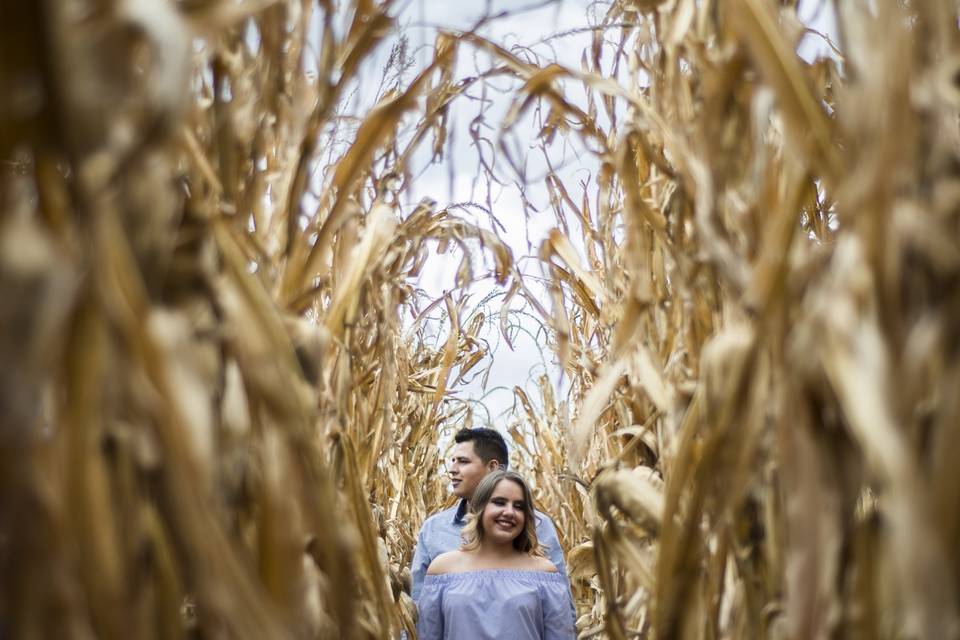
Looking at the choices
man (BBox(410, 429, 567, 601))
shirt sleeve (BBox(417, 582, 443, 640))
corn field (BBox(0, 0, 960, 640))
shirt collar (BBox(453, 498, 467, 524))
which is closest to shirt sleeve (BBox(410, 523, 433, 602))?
man (BBox(410, 429, 567, 601))

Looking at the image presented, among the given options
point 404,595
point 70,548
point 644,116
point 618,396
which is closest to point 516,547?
point 404,595

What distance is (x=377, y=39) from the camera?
2.55 feet

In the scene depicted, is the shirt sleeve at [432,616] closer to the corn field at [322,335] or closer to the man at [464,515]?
the man at [464,515]

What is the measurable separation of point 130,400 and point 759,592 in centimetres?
44

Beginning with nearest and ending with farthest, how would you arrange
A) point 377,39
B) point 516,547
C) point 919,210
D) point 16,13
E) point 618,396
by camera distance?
point 16,13 < point 919,210 < point 377,39 < point 618,396 < point 516,547

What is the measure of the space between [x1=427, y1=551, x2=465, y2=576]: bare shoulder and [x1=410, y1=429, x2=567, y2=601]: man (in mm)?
179

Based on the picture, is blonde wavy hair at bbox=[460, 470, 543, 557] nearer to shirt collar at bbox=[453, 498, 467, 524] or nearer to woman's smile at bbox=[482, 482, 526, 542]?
woman's smile at bbox=[482, 482, 526, 542]

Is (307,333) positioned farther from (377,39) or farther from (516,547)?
(516,547)

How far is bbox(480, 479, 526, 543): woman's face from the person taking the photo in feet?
7.78

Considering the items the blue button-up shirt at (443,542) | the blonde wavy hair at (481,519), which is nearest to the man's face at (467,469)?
the blue button-up shirt at (443,542)

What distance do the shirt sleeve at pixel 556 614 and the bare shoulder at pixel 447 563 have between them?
0.67 feet

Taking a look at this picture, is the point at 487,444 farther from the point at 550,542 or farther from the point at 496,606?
the point at 496,606

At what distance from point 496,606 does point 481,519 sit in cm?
24

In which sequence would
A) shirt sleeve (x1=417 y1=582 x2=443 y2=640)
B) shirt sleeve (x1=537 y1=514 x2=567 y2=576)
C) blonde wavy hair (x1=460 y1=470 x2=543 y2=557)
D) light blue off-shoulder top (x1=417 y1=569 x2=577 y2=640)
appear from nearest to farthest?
light blue off-shoulder top (x1=417 y1=569 x2=577 y2=640)
shirt sleeve (x1=417 y1=582 x2=443 y2=640)
blonde wavy hair (x1=460 y1=470 x2=543 y2=557)
shirt sleeve (x1=537 y1=514 x2=567 y2=576)
